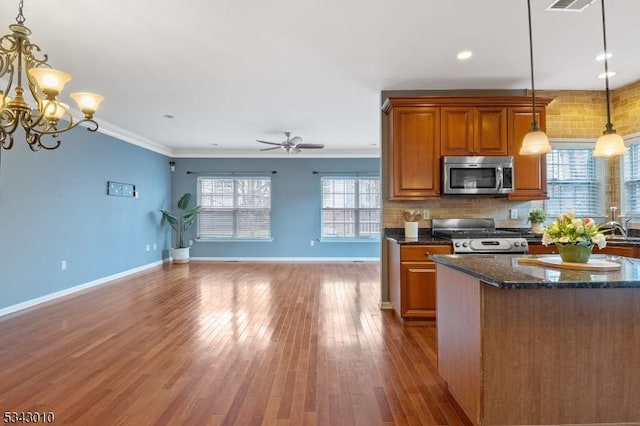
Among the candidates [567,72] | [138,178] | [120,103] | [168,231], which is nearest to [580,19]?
[567,72]

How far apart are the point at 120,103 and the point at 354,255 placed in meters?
Result: 5.60

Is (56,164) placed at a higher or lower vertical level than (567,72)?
lower

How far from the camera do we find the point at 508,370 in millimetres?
1578

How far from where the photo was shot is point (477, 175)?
372 cm

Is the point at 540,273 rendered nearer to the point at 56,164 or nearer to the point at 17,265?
the point at 17,265

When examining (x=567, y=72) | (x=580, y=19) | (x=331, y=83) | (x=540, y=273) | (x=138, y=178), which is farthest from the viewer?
(x=138, y=178)

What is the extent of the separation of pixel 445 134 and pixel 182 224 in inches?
245

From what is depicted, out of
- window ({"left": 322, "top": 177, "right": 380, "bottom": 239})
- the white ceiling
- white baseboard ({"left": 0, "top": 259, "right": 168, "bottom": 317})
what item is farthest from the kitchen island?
window ({"left": 322, "top": 177, "right": 380, "bottom": 239})

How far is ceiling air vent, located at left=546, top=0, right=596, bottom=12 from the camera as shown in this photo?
234 cm

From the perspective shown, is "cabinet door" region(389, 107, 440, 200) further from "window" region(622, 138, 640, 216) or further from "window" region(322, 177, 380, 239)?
"window" region(322, 177, 380, 239)

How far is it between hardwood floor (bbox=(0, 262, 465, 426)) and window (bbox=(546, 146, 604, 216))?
2.53 m

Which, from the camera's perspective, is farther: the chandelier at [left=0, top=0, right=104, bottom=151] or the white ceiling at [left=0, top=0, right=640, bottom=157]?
the white ceiling at [left=0, top=0, right=640, bottom=157]

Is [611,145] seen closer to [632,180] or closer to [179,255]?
[632,180]

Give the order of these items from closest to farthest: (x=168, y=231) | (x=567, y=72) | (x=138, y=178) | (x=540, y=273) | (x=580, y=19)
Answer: (x=540, y=273) < (x=580, y=19) < (x=567, y=72) < (x=138, y=178) < (x=168, y=231)
